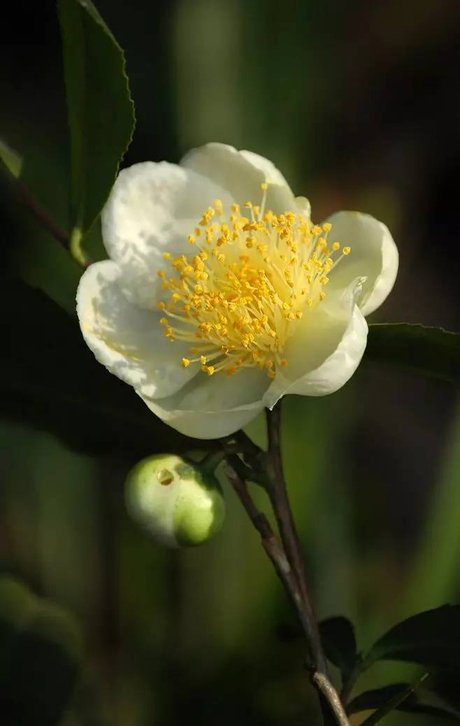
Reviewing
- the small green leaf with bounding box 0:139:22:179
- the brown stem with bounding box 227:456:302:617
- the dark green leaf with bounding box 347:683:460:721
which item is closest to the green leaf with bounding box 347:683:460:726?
the dark green leaf with bounding box 347:683:460:721

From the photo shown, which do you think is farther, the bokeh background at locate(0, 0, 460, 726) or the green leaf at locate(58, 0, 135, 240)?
the bokeh background at locate(0, 0, 460, 726)

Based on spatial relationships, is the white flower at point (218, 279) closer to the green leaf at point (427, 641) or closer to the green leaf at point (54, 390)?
the green leaf at point (54, 390)

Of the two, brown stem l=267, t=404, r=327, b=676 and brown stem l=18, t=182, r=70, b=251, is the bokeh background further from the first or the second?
brown stem l=18, t=182, r=70, b=251

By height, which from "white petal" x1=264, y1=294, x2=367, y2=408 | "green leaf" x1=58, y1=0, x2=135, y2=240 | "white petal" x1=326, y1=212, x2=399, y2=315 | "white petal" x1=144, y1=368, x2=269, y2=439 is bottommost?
"white petal" x1=144, y1=368, x2=269, y2=439

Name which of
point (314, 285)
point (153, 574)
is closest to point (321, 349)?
point (314, 285)

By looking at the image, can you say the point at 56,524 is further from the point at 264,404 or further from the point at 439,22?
the point at 439,22

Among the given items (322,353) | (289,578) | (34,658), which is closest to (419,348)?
(322,353)

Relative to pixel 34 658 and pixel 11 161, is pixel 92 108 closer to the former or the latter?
pixel 11 161
